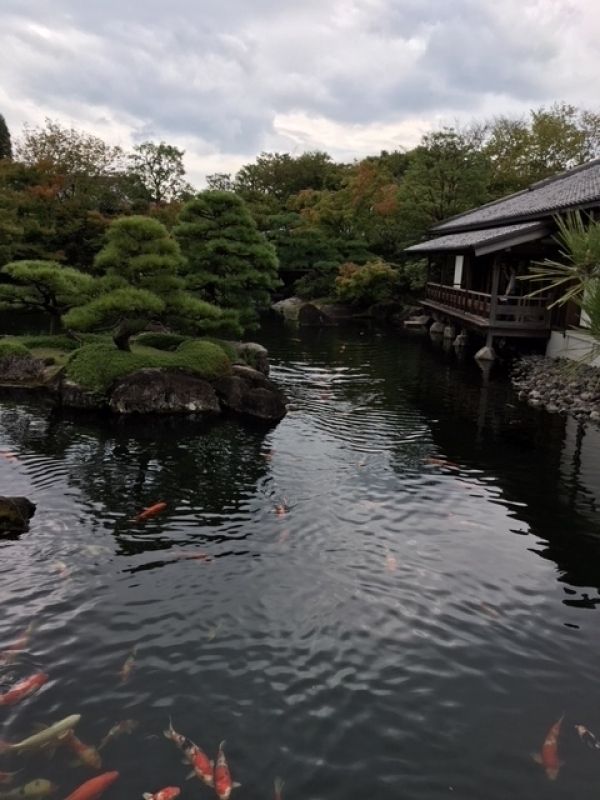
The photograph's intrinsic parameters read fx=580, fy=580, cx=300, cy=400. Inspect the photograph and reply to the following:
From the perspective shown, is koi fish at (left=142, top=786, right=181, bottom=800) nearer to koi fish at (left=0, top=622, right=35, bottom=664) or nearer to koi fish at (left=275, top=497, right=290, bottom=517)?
koi fish at (left=0, top=622, right=35, bottom=664)

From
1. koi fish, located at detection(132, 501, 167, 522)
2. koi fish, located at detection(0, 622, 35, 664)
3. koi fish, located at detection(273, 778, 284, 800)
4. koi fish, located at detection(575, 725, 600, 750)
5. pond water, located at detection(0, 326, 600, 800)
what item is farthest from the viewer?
koi fish, located at detection(132, 501, 167, 522)

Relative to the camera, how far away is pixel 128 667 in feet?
18.9

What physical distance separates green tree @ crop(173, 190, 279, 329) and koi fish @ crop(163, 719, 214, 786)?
14.8 m

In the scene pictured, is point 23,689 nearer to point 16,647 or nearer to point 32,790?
point 16,647

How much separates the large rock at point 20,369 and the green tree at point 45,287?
163 cm

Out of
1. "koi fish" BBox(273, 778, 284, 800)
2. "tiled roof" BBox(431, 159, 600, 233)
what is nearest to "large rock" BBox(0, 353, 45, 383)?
A: "koi fish" BBox(273, 778, 284, 800)

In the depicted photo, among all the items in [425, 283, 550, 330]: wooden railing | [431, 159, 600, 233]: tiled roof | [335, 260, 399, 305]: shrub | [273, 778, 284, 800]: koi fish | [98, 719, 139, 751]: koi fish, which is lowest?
[273, 778, 284, 800]: koi fish

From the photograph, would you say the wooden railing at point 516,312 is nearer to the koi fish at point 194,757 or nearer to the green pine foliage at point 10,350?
the green pine foliage at point 10,350

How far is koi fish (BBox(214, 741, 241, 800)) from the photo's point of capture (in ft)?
14.6

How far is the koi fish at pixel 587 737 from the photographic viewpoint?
16.4 feet

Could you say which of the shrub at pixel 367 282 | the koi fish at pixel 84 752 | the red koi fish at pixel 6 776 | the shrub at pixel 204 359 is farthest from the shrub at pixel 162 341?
the shrub at pixel 367 282

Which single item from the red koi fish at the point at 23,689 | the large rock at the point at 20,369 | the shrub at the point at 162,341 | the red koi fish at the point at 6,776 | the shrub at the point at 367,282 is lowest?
the red koi fish at the point at 6,776

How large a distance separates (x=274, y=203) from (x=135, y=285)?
1493 inches

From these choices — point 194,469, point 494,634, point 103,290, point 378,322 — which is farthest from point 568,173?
point 494,634
